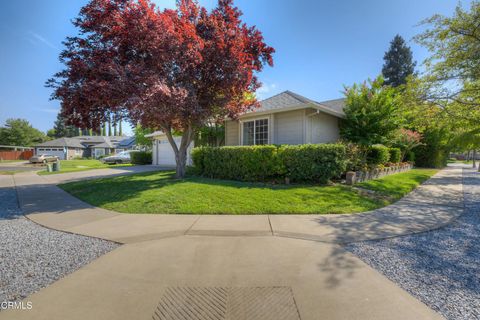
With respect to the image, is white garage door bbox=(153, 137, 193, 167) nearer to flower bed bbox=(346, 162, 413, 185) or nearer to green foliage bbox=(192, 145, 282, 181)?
green foliage bbox=(192, 145, 282, 181)

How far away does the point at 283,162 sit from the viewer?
8430mm

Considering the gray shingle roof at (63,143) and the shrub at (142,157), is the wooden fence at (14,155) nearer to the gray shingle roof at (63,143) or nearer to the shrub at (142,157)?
the gray shingle roof at (63,143)

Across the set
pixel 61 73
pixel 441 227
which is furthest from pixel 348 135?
pixel 61 73

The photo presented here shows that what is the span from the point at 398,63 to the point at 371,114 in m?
32.6

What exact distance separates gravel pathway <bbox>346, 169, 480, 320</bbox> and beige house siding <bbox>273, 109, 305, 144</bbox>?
6931 millimetres

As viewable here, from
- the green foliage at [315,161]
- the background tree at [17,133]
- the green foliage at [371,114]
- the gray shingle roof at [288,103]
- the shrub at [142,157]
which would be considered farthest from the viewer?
the background tree at [17,133]

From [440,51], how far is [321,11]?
5304mm

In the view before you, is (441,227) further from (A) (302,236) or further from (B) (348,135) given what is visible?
(B) (348,135)

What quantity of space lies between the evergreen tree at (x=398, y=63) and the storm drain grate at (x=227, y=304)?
40.7 meters

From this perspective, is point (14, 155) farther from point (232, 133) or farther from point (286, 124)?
point (286, 124)

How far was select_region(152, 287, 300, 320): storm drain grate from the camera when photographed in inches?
77.8

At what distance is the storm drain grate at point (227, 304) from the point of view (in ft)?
6.48

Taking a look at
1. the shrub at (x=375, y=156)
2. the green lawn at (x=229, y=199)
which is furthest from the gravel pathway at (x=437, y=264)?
the shrub at (x=375, y=156)

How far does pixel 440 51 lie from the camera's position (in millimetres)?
9195
